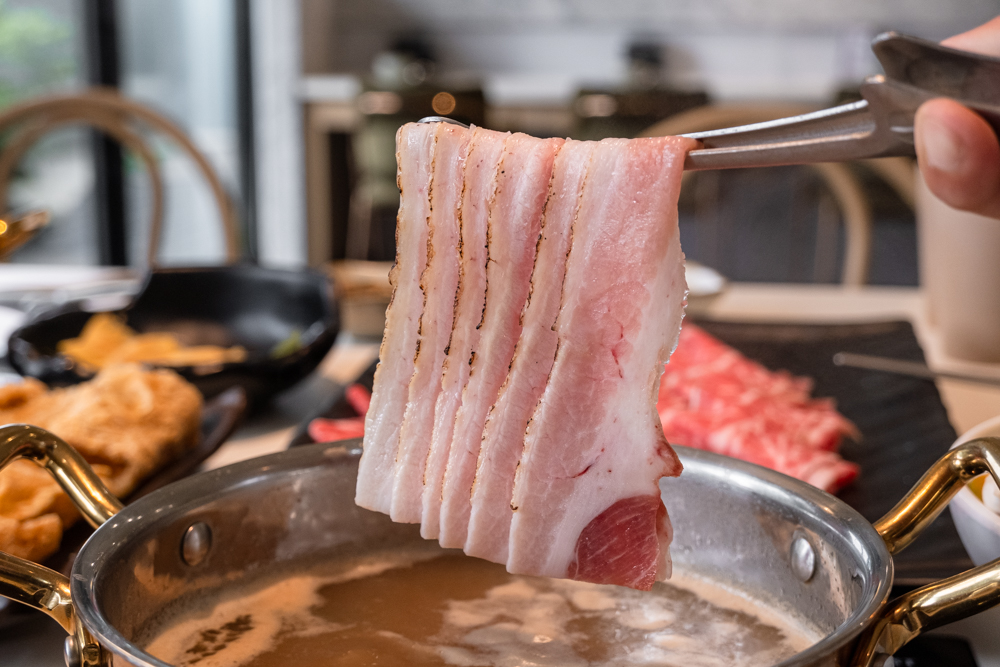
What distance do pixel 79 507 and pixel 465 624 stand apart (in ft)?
0.80

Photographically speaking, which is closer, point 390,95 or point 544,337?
point 544,337

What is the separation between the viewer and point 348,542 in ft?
2.12

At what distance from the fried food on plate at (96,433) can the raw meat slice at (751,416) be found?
48cm

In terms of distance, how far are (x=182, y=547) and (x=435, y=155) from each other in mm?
281

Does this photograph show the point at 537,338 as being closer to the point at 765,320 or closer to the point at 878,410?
the point at 878,410

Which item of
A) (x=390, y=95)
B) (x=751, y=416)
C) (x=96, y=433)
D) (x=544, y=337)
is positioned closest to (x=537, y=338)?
(x=544, y=337)

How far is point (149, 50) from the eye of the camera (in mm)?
4121

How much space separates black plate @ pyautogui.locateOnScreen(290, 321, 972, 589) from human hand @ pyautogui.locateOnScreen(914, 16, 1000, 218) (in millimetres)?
270

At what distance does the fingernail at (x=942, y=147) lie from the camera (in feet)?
1.65

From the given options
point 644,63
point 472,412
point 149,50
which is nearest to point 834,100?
point 644,63

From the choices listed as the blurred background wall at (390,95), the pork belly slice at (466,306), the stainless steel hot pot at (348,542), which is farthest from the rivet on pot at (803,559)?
the blurred background wall at (390,95)

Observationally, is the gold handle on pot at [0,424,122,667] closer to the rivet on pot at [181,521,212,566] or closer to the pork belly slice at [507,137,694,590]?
the rivet on pot at [181,521,212,566]

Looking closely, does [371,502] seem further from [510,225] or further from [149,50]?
[149,50]

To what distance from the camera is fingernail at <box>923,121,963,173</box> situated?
1.65ft
